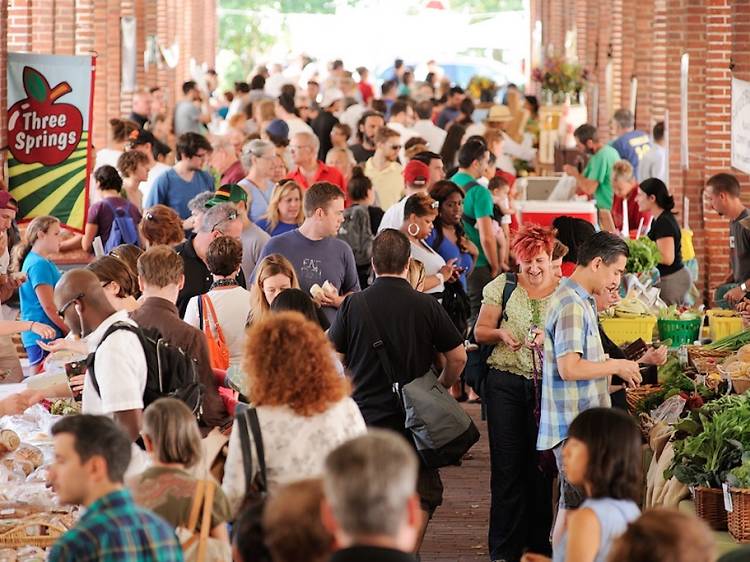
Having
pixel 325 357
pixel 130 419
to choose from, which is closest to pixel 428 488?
pixel 130 419

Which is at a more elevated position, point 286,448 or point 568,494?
point 286,448

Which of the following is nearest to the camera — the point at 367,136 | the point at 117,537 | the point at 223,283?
the point at 117,537

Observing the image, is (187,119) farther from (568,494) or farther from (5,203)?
(568,494)

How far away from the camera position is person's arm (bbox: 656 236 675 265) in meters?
11.4

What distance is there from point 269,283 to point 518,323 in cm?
126

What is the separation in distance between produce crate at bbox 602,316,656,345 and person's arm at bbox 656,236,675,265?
2.33 metres

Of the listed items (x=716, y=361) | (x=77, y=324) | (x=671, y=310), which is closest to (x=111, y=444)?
(x=77, y=324)

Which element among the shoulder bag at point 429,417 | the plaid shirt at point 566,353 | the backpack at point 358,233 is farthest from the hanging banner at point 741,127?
the shoulder bag at point 429,417

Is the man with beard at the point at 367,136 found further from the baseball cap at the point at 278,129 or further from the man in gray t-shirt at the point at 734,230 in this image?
the man in gray t-shirt at the point at 734,230

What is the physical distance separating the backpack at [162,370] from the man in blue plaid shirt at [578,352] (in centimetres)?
162

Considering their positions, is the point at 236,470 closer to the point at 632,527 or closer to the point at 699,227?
the point at 632,527

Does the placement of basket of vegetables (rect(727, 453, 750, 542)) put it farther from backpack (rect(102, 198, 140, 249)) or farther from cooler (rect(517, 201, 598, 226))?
cooler (rect(517, 201, 598, 226))

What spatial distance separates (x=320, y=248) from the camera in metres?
8.65

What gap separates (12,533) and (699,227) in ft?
33.2
